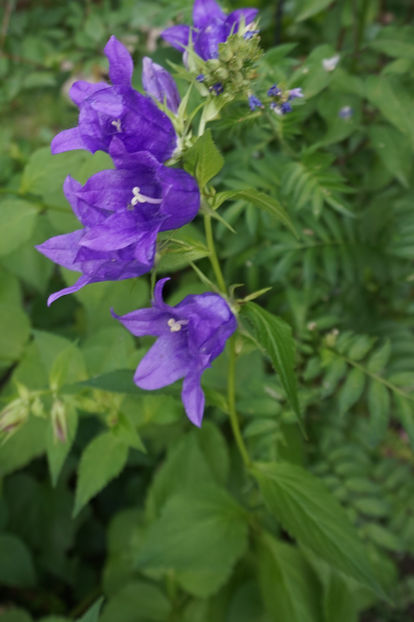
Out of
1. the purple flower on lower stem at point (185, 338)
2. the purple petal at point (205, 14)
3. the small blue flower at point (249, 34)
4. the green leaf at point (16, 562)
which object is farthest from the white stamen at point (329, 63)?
the green leaf at point (16, 562)

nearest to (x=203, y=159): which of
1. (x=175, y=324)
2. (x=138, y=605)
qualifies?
(x=175, y=324)

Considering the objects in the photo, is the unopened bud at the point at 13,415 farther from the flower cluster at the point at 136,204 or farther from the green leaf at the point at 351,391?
the green leaf at the point at 351,391

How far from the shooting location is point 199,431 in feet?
7.02

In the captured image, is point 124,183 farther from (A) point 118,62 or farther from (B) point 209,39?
(B) point 209,39

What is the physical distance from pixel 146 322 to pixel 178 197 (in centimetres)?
27

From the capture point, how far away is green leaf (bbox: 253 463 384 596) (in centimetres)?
130

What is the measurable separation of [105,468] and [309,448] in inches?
34.3

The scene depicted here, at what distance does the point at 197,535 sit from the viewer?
1642mm

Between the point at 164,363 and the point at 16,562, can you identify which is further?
the point at 16,562

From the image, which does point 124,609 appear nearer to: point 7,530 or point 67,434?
point 7,530

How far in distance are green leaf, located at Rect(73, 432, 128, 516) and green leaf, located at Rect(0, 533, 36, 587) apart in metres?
0.92

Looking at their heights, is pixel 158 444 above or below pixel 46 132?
below

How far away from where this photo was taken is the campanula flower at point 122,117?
3.00 ft

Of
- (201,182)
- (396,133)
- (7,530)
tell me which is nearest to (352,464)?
(396,133)
